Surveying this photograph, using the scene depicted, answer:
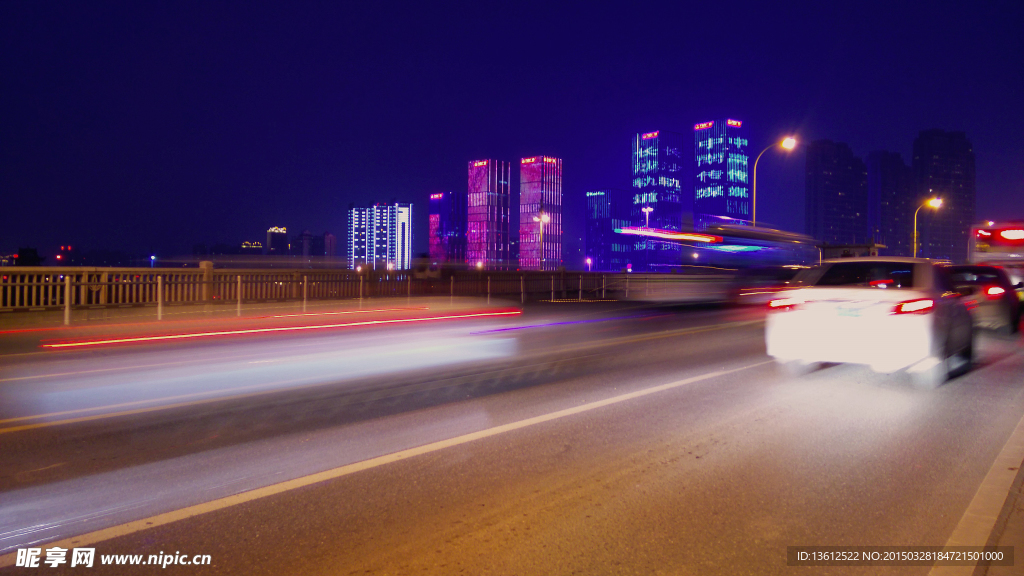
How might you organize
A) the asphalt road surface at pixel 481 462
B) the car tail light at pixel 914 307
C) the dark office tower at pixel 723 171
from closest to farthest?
the asphalt road surface at pixel 481 462 → the car tail light at pixel 914 307 → the dark office tower at pixel 723 171

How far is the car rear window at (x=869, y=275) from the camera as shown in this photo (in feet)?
30.0

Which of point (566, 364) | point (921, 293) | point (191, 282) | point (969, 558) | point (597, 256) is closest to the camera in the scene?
point (969, 558)

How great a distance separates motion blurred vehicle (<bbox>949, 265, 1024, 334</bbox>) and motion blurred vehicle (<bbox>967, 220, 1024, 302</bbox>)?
27.9ft


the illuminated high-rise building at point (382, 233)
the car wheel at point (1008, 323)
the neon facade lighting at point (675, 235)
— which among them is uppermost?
the illuminated high-rise building at point (382, 233)

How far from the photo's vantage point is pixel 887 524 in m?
4.29

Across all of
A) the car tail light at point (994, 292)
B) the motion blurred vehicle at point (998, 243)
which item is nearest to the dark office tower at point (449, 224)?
the motion blurred vehicle at point (998, 243)

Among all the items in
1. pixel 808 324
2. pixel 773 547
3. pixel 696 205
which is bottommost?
pixel 773 547

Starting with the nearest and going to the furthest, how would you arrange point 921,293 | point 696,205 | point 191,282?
1. point 921,293
2. point 191,282
3. point 696,205

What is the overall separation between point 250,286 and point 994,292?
22.3 metres

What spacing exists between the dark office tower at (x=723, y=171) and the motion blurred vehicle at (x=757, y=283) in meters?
36.1

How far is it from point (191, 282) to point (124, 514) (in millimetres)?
18963

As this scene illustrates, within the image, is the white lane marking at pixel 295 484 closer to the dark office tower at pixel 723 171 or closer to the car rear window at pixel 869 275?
the car rear window at pixel 869 275

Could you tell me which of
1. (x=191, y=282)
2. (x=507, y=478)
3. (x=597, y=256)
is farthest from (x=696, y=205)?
(x=597, y=256)

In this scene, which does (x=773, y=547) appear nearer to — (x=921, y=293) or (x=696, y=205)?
(x=921, y=293)
